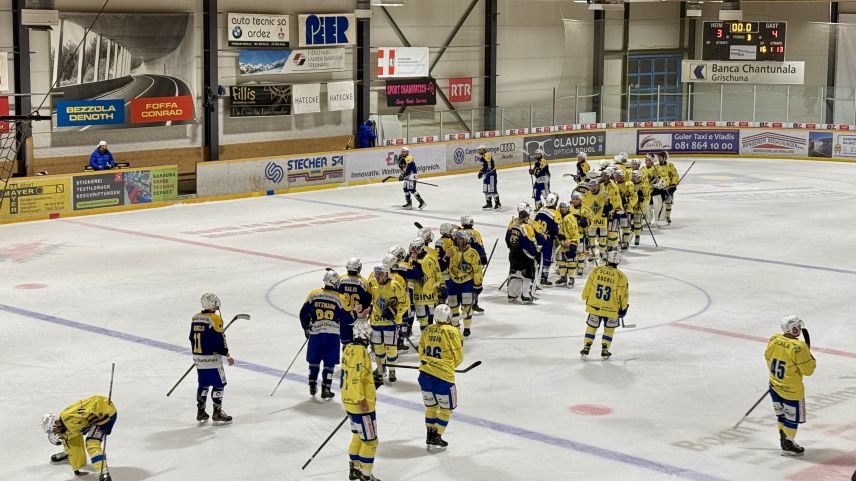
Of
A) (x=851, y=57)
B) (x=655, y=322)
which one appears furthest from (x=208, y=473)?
(x=851, y=57)

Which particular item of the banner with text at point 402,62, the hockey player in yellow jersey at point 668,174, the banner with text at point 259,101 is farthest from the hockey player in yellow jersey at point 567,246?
the banner with text at point 402,62

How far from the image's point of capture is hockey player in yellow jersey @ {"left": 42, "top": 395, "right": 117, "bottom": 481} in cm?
1118

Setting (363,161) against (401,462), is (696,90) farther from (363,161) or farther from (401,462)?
(401,462)

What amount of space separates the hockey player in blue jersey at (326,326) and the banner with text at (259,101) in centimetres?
2094

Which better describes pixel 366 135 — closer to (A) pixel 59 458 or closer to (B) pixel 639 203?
(B) pixel 639 203

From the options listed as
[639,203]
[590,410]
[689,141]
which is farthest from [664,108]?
[590,410]

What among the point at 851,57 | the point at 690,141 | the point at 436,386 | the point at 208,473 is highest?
the point at 851,57

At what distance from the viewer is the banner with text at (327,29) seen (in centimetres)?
3522

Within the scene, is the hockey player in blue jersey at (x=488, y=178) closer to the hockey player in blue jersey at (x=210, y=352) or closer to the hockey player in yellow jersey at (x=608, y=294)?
the hockey player in yellow jersey at (x=608, y=294)

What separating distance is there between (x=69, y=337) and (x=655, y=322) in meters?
8.58

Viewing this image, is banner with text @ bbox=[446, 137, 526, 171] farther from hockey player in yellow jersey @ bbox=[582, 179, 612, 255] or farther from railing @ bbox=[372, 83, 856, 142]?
hockey player in yellow jersey @ bbox=[582, 179, 612, 255]

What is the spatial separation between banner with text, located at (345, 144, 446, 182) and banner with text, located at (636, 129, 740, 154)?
28.2ft

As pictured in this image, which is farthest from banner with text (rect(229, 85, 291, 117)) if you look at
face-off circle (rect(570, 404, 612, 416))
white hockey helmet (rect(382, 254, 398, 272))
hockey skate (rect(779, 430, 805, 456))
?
hockey skate (rect(779, 430, 805, 456))

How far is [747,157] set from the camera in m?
41.4
